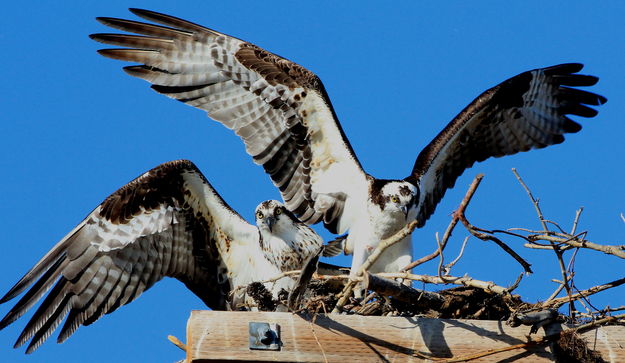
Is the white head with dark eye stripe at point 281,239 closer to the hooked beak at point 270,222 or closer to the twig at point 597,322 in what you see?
the hooked beak at point 270,222

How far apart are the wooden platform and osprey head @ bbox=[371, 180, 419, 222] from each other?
266 centimetres

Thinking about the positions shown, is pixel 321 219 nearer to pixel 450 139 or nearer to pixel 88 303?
pixel 450 139

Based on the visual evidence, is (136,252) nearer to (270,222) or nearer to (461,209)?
(270,222)

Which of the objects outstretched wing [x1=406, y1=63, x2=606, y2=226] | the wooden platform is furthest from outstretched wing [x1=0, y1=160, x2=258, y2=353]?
the wooden platform

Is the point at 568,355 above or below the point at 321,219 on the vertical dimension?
below

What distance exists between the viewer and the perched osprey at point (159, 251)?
7066mm

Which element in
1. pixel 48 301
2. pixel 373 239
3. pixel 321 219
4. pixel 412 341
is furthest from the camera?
pixel 321 219

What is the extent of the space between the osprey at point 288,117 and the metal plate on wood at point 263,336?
3.05 m

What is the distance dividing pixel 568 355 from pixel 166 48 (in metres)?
4.50

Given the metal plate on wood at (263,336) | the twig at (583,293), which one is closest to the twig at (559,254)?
the twig at (583,293)

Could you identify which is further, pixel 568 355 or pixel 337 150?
pixel 337 150

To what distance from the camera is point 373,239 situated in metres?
7.45

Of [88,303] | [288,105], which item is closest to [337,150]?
[288,105]

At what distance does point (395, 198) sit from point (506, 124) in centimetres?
169
